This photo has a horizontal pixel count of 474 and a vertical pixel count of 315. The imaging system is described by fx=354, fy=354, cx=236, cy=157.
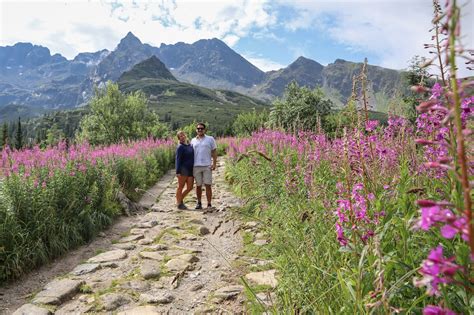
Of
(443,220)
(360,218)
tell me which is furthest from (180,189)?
(443,220)

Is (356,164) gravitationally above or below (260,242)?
above

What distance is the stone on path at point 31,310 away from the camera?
14.5ft

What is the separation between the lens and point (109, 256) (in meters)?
6.51

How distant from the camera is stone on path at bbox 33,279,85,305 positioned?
4789 millimetres

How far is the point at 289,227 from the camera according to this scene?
4523mm

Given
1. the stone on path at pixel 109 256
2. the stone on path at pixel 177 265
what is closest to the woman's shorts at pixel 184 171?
the stone on path at pixel 109 256

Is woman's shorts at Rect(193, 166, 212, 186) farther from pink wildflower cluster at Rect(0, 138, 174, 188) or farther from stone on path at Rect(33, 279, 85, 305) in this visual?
stone on path at Rect(33, 279, 85, 305)

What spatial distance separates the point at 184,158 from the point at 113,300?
659cm

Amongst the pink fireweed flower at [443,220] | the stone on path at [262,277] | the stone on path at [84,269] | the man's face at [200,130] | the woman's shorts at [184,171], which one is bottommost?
the stone on path at [84,269]

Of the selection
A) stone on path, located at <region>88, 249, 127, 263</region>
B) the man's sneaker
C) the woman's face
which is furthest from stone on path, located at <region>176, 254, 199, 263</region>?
the woman's face

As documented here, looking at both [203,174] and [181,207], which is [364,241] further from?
[203,174]

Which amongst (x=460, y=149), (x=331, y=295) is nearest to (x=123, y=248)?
(x=331, y=295)

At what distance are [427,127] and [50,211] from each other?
6249 mm

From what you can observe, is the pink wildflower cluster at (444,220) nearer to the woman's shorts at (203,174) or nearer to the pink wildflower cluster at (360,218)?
the pink wildflower cluster at (360,218)
